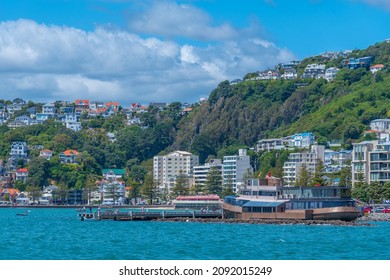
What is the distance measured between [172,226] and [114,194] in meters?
106

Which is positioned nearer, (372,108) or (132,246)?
(132,246)

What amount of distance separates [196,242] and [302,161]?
4356 inches

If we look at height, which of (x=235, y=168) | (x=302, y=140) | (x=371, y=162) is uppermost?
(x=302, y=140)

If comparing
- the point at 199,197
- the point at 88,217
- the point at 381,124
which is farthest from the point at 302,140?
the point at 88,217

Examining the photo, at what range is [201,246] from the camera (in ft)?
219

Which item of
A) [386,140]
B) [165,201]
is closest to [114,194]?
[165,201]

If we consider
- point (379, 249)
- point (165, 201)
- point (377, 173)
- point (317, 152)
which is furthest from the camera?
point (165, 201)

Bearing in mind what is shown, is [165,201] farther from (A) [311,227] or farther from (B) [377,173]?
(A) [311,227]

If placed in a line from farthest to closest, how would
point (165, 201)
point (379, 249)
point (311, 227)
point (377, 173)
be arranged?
point (165, 201) < point (377, 173) < point (311, 227) < point (379, 249)

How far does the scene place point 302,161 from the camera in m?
180

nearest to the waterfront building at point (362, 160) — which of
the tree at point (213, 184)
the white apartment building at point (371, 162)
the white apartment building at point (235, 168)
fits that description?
the white apartment building at point (371, 162)

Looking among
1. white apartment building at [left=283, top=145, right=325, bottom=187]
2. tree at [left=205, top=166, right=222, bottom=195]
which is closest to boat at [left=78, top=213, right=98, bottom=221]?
tree at [left=205, top=166, right=222, bottom=195]

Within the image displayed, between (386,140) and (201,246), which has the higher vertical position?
(386,140)

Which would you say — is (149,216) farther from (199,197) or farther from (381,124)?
(381,124)
